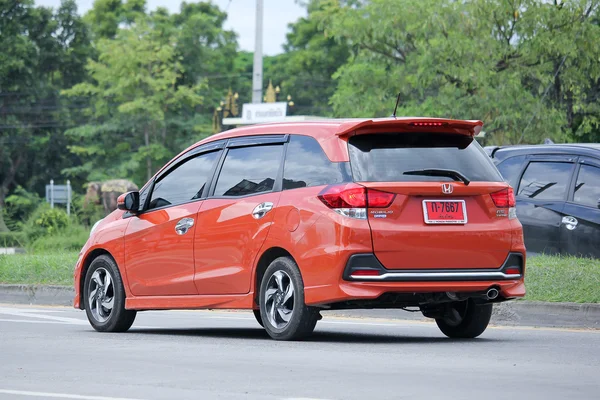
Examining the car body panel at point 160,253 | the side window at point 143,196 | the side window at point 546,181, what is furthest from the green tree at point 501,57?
the car body panel at point 160,253

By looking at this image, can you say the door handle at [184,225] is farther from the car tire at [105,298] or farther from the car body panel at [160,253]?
the car tire at [105,298]

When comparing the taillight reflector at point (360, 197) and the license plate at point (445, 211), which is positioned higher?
the taillight reflector at point (360, 197)

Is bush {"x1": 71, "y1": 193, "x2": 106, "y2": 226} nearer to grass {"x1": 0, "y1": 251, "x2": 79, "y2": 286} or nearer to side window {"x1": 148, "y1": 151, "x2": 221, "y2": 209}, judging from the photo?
grass {"x1": 0, "y1": 251, "x2": 79, "y2": 286}

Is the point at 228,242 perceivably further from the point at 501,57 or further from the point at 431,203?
the point at 501,57

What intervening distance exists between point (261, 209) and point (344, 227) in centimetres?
102

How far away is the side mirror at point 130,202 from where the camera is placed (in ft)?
39.3

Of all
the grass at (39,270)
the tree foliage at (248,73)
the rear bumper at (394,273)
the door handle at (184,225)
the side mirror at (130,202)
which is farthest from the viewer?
the tree foliage at (248,73)

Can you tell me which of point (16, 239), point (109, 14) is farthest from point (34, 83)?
point (16, 239)

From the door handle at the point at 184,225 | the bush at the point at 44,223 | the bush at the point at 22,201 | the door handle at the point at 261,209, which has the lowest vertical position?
the bush at the point at 22,201

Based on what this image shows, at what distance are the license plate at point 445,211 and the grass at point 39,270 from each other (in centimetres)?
929

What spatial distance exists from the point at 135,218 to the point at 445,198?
3.34 m

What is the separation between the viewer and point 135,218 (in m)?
12.1

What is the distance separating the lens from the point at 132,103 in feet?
224

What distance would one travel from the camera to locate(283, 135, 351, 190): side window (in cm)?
1005
